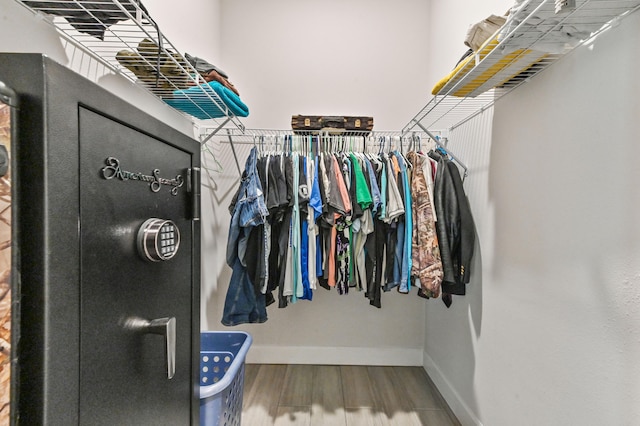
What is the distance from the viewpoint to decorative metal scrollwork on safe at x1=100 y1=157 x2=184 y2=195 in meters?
0.47

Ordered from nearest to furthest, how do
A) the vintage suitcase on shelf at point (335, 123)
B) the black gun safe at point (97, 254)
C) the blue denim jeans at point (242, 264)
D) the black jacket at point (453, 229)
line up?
the black gun safe at point (97, 254), the black jacket at point (453, 229), the blue denim jeans at point (242, 264), the vintage suitcase on shelf at point (335, 123)

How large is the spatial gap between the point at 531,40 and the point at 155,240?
1123mm

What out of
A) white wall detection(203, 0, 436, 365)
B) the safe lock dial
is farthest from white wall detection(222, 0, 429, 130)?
the safe lock dial

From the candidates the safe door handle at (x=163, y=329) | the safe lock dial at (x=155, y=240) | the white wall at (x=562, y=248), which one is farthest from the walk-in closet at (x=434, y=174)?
the safe door handle at (x=163, y=329)

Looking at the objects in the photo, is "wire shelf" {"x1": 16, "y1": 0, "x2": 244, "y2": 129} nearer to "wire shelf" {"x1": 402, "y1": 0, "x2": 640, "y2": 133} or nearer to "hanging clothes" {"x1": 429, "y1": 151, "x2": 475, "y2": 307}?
"wire shelf" {"x1": 402, "y1": 0, "x2": 640, "y2": 133}

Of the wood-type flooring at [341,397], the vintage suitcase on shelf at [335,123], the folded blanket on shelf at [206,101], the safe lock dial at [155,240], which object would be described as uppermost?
the vintage suitcase on shelf at [335,123]

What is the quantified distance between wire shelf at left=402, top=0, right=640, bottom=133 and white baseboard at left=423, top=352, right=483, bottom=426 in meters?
1.56

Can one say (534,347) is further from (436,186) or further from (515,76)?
(515,76)

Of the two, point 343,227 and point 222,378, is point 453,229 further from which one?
point 222,378

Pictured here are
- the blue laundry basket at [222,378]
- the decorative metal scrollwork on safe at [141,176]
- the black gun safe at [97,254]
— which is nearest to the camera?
the black gun safe at [97,254]

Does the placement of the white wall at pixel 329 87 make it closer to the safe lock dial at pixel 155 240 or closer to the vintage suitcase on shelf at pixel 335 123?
the vintage suitcase on shelf at pixel 335 123

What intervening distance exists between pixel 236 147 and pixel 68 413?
1.84 meters

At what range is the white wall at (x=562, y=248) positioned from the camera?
725 mm

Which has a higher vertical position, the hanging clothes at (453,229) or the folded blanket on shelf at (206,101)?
the folded blanket on shelf at (206,101)
